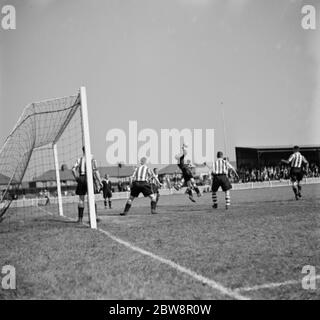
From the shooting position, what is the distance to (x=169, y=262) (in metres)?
4.22

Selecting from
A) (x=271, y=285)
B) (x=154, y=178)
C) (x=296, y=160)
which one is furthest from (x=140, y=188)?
(x=271, y=285)

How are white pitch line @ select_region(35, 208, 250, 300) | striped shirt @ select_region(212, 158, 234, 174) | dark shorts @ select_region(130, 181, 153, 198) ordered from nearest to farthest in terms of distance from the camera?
white pitch line @ select_region(35, 208, 250, 300), dark shorts @ select_region(130, 181, 153, 198), striped shirt @ select_region(212, 158, 234, 174)

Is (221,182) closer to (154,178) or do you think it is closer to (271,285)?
(154,178)

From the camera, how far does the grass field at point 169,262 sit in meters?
3.23

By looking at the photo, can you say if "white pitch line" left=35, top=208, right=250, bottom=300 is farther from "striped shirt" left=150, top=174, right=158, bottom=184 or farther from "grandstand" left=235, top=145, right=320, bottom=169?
"grandstand" left=235, top=145, right=320, bottom=169

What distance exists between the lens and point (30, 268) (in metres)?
4.38

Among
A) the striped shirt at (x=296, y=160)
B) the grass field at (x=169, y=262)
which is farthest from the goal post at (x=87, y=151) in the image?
the striped shirt at (x=296, y=160)

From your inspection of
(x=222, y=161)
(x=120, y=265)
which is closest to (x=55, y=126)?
(x=222, y=161)

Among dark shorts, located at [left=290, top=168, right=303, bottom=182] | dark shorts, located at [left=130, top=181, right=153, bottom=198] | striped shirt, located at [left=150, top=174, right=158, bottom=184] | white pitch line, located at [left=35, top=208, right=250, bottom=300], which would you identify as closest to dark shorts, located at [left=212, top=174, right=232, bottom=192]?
striped shirt, located at [left=150, top=174, right=158, bottom=184]

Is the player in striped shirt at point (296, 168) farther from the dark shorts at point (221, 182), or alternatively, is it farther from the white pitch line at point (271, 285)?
the white pitch line at point (271, 285)

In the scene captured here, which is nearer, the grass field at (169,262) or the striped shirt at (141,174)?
the grass field at (169,262)

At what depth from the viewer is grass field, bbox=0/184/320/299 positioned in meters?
3.23
